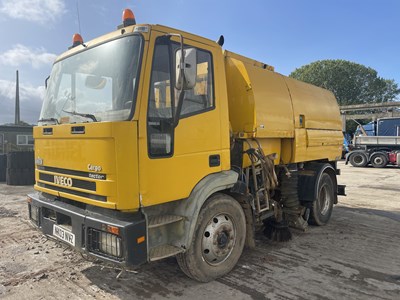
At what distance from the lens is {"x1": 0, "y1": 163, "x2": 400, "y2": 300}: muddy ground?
11.5ft

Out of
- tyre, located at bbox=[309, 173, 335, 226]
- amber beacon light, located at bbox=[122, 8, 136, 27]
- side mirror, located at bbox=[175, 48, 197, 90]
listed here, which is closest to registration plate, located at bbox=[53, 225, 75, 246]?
side mirror, located at bbox=[175, 48, 197, 90]

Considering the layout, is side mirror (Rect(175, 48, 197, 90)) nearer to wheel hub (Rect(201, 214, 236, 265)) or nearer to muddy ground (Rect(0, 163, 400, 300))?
wheel hub (Rect(201, 214, 236, 265))

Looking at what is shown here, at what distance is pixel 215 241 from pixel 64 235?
1660 mm

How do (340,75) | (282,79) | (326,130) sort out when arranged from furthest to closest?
(340,75) → (326,130) → (282,79)

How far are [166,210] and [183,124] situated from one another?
3.05 ft

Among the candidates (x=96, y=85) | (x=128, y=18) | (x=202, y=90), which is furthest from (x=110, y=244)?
(x=128, y=18)

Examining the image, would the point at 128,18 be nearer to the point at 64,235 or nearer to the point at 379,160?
the point at 64,235

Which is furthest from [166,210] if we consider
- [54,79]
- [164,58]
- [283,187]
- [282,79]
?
[282,79]

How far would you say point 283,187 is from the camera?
18.2 ft

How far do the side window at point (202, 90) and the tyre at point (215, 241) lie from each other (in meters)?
1.06

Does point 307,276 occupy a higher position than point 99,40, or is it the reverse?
point 99,40

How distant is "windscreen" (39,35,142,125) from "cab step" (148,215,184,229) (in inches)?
41.2

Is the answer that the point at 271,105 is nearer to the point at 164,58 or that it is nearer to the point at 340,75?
the point at 164,58

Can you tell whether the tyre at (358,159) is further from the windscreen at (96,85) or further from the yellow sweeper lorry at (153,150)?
the windscreen at (96,85)
